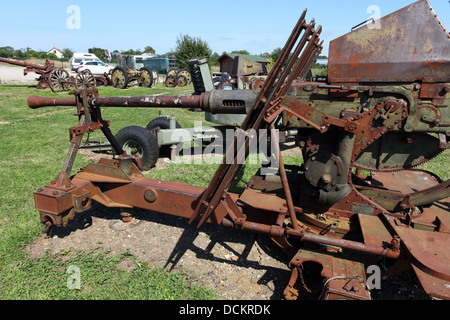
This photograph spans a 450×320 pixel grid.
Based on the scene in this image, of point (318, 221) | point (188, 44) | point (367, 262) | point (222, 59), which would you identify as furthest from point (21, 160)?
→ point (188, 44)

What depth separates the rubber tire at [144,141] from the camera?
20.2 ft

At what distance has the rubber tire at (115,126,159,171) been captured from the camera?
20.2 ft

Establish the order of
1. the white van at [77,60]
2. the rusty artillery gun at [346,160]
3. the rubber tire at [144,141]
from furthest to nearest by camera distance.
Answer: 1. the white van at [77,60]
2. the rubber tire at [144,141]
3. the rusty artillery gun at [346,160]

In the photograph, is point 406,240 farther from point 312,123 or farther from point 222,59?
point 222,59

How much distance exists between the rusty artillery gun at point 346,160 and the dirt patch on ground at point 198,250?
39 cm

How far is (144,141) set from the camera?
20.2ft

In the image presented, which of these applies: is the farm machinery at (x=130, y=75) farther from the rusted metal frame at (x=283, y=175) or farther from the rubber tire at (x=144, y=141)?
the rusted metal frame at (x=283, y=175)

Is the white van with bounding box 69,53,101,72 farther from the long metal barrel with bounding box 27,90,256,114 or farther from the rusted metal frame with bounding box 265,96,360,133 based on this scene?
the rusted metal frame with bounding box 265,96,360,133

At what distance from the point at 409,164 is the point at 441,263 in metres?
1.20

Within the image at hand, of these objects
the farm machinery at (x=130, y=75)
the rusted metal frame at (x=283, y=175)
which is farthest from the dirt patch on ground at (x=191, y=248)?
the farm machinery at (x=130, y=75)

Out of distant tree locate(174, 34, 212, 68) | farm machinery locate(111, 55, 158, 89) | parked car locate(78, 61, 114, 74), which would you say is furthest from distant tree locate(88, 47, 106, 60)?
parked car locate(78, 61, 114, 74)

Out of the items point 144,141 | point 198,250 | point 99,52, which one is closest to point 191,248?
point 198,250

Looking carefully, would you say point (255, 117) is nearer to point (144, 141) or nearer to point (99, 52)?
point (144, 141)

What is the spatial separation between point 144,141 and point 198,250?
307cm
